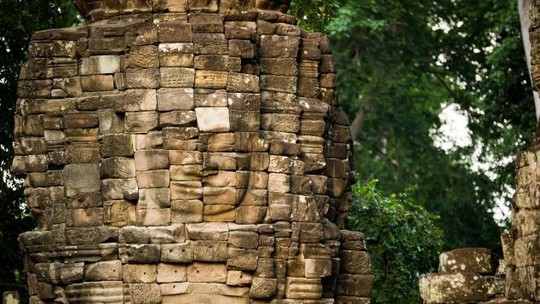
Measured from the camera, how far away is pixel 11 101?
30.2 metres

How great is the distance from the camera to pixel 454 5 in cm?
4150

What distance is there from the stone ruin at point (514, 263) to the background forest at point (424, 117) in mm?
9555

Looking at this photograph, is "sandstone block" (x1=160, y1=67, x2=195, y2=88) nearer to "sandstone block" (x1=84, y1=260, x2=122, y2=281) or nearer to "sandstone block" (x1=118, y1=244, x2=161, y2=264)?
"sandstone block" (x1=118, y1=244, x2=161, y2=264)

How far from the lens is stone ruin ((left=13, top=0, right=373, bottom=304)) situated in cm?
2058

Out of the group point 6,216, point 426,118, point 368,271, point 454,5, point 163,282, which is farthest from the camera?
point 426,118

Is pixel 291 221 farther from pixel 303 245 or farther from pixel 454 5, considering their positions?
pixel 454 5

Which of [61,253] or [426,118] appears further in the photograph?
[426,118]

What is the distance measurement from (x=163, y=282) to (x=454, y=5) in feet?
72.2

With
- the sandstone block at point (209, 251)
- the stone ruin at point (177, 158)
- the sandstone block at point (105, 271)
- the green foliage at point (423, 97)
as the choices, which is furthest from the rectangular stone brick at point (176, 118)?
the green foliage at point (423, 97)

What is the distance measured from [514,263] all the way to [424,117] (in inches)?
966

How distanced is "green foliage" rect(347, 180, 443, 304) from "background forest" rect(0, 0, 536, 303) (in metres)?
0.02

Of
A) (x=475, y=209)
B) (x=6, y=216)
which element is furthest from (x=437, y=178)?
(x=6, y=216)

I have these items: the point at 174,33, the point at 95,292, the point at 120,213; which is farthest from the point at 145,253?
the point at 174,33

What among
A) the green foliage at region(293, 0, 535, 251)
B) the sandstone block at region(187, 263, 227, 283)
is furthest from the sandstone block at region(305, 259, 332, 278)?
the green foliage at region(293, 0, 535, 251)
